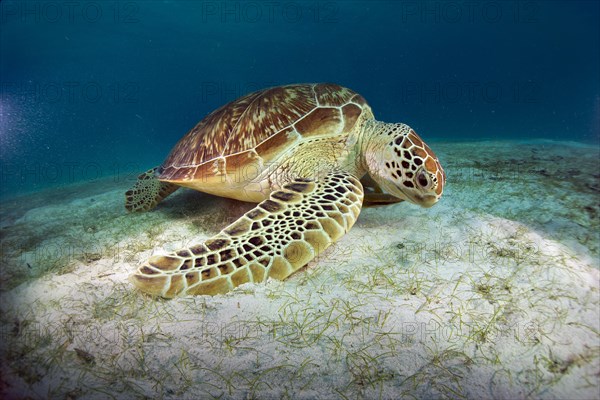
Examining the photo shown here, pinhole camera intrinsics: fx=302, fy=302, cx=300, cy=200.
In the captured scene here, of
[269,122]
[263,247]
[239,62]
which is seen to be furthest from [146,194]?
[239,62]

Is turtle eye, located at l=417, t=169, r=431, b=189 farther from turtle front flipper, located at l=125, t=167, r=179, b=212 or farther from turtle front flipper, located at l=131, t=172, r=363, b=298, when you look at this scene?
turtle front flipper, located at l=125, t=167, r=179, b=212

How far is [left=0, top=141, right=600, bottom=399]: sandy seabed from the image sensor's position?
4.44ft

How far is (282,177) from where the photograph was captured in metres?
3.41

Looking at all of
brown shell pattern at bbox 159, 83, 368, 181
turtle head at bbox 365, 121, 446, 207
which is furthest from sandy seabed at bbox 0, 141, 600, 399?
brown shell pattern at bbox 159, 83, 368, 181

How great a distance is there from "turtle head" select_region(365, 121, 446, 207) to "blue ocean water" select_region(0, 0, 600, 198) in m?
16.3

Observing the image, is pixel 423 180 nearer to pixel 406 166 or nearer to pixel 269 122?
pixel 406 166

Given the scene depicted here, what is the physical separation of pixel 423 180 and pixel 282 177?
4.85 ft

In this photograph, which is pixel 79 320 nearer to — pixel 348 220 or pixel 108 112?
pixel 348 220

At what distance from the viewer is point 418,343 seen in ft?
5.17

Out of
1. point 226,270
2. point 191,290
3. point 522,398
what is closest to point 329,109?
point 226,270

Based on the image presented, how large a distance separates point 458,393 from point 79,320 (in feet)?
6.75

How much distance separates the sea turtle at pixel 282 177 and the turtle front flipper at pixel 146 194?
0.01 metres

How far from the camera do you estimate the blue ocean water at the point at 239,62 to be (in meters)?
28.0

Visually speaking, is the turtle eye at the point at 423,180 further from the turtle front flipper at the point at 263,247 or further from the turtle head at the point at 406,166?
the turtle front flipper at the point at 263,247
